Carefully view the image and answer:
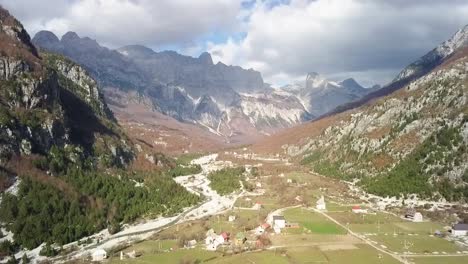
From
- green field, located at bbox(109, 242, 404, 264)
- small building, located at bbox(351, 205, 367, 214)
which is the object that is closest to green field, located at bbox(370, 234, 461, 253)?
green field, located at bbox(109, 242, 404, 264)

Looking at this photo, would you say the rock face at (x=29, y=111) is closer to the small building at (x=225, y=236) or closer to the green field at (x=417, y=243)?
the small building at (x=225, y=236)

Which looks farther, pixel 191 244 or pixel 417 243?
pixel 191 244

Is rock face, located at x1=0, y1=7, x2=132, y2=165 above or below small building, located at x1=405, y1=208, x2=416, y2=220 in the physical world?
above

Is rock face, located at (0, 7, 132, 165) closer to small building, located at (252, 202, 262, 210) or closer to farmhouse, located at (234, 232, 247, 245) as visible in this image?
small building, located at (252, 202, 262, 210)

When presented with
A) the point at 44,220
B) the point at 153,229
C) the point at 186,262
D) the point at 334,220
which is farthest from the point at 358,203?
the point at 44,220

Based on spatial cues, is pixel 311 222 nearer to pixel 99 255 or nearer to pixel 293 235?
pixel 293 235

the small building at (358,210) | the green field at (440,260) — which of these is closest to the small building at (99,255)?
the green field at (440,260)

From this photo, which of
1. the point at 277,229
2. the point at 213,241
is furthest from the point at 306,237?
the point at 213,241
